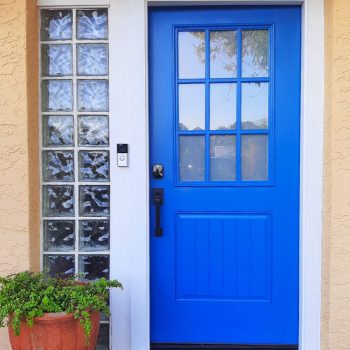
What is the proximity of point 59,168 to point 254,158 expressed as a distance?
1.41 m

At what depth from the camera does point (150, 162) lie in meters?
2.95

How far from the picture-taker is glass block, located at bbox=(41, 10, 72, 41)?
2885 millimetres

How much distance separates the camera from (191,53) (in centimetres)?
293

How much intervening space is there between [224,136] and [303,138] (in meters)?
0.55

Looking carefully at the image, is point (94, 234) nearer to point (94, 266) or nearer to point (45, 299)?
point (94, 266)

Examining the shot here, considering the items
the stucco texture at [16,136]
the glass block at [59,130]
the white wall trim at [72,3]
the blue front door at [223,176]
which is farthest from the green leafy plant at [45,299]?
the white wall trim at [72,3]

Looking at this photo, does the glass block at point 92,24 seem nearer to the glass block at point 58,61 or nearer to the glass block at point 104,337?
the glass block at point 58,61

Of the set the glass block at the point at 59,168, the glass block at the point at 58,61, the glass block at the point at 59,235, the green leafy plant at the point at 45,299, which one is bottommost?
the green leafy plant at the point at 45,299

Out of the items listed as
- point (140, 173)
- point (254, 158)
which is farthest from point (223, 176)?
point (140, 173)

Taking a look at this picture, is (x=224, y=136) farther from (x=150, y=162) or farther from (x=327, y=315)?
(x=327, y=315)

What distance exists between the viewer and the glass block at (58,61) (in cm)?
290

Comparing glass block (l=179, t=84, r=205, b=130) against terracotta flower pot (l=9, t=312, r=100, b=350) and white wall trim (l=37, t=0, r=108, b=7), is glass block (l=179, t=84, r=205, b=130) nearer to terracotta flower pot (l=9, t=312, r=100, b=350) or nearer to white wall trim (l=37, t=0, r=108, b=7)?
white wall trim (l=37, t=0, r=108, b=7)

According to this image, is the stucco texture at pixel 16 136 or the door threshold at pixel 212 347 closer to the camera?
the stucco texture at pixel 16 136

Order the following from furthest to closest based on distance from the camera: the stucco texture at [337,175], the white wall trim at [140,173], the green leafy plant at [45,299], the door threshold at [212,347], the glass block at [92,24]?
1. the door threshold at [212,347]
2. the glass block at [92,24]
3. the white wall trim at [140,173]
4. the stucco texture at [337,175]
5. the green leafy plant at [45,299]
